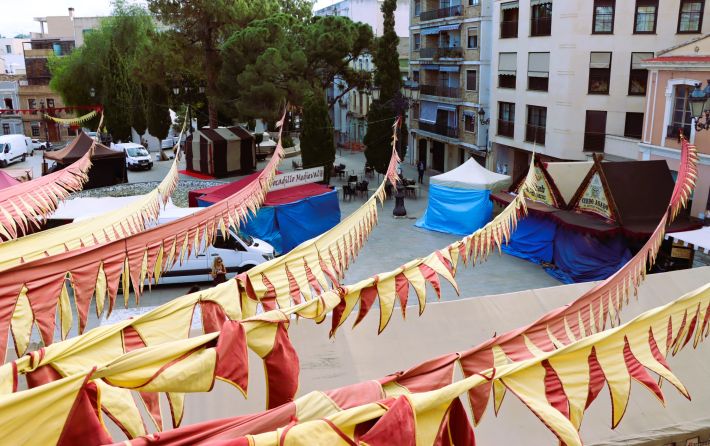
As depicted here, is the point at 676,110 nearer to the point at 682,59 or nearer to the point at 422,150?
the point at 682,59

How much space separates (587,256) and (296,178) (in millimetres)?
8629

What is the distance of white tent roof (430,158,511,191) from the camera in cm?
2125

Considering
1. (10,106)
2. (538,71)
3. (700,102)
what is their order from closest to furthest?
(700,102) < (538,71) < (10,106)

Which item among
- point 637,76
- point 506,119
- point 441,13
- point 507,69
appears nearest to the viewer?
point 637,76

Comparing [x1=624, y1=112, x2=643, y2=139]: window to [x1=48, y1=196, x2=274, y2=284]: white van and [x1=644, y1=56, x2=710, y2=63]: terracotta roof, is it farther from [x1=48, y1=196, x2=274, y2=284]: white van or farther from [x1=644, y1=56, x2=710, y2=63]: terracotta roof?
[x1=48, y1=196, x2=274, y2=284]: white van

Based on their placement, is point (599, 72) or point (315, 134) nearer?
point (599, 72)

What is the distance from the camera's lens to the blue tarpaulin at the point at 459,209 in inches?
841

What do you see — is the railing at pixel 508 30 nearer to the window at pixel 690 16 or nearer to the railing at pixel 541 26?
the railing at pixel 541 26

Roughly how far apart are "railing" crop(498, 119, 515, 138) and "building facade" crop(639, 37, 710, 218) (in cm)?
882

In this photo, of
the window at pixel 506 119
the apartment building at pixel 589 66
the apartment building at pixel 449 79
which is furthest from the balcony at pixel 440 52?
the apartment building at pixel 589 66

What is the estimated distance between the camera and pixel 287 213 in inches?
744

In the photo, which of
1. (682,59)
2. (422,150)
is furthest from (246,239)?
(422,150)

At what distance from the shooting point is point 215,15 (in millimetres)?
32531

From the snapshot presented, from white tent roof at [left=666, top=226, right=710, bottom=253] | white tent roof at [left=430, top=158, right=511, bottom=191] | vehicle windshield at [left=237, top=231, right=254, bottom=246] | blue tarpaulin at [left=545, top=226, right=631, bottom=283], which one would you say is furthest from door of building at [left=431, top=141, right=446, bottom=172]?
white tent roof at [left=666, top=226, right=710, bottom=253]
